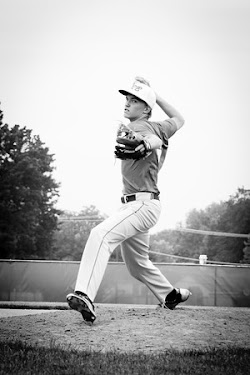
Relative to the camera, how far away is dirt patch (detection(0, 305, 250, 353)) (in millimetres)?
4602

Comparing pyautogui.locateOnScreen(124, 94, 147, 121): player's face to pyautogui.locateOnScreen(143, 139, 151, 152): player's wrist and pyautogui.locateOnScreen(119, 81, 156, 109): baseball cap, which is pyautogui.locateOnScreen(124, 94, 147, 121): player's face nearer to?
pyautogui.locateOnScreen(119, 81, 156, 109): baseball cap

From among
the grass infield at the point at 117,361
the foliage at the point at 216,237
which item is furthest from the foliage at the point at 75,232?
the grass infield at the point at 117,361

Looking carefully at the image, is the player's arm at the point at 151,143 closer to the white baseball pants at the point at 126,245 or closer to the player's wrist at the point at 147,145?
the player's wrist at the point at 147,145

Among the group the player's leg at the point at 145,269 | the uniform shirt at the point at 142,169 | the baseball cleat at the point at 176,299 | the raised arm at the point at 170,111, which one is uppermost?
the raised arm at the point at 170,111

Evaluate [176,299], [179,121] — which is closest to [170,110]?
[179,121]

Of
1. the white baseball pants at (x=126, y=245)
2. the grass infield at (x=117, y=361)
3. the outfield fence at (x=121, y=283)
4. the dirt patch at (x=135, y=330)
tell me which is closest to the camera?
the grass infield at (x=117, y=361)

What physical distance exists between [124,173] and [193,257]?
8081 cm

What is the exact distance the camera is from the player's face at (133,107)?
18.6 ft

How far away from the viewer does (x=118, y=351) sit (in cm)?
438

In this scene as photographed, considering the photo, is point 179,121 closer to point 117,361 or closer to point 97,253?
point 97,253

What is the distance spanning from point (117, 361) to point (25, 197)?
3730 cm

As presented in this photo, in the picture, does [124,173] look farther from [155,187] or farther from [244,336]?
Result: [244,336]

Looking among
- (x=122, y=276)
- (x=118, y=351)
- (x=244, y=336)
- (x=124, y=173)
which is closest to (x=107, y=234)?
(x=124, y=173)

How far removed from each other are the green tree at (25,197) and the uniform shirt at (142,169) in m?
33.0
